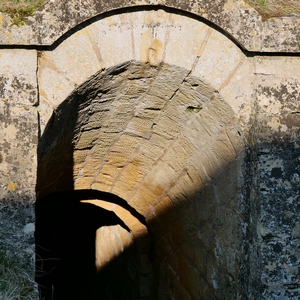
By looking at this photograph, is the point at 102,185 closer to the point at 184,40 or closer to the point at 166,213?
the point at 166,213

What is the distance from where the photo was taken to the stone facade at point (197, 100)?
263cm

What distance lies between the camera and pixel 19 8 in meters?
2.64

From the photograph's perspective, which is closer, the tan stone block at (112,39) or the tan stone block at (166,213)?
the tan stone block at (112,39)

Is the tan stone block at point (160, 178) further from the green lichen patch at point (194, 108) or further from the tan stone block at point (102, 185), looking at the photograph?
the green lichen patch at point (194, 108)

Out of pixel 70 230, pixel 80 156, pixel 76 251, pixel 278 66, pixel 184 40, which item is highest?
pixel 184 40

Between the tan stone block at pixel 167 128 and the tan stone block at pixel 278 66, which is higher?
the tan stone block at pixel 278 66

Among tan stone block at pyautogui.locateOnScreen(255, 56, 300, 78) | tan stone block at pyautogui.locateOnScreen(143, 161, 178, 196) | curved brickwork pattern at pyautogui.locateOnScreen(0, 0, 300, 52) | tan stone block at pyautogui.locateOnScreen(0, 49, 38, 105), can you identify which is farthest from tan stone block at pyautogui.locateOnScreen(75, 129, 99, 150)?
tan stone block at pyautogui.locateOnScreen(255, 56, 300, 78)

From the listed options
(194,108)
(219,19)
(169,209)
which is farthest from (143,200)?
(219,19)

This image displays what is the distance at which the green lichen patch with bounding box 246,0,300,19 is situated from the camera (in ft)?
9.22

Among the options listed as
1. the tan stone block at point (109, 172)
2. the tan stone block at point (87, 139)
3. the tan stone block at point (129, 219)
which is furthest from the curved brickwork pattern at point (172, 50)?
the tan stone block at point (129, 219)

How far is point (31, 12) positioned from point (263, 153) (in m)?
1.28

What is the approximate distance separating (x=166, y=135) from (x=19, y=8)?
3.78ft

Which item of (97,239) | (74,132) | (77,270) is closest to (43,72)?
(74,132)

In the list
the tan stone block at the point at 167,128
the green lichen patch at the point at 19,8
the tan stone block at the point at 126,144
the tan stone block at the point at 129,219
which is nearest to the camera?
the green lichen patch at the point at 19,8
